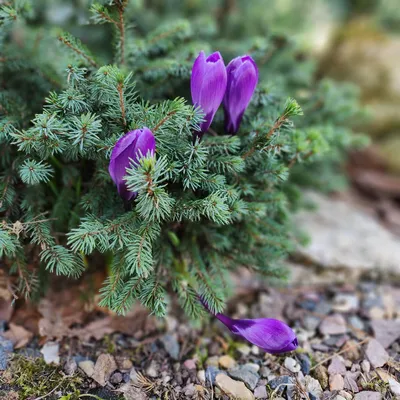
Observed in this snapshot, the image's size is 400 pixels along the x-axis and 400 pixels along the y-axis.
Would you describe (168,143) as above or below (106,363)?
above

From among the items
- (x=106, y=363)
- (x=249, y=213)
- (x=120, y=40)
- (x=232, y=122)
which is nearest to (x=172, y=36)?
(x=120, y=40)

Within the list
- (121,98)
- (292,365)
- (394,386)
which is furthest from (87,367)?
(394,386)

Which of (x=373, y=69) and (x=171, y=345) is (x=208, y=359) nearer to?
(x=171, y=345)

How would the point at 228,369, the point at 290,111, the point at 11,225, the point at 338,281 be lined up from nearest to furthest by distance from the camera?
the point at 290,111 → the point at 11,225 → the point at 228,369 → the point at 338,281

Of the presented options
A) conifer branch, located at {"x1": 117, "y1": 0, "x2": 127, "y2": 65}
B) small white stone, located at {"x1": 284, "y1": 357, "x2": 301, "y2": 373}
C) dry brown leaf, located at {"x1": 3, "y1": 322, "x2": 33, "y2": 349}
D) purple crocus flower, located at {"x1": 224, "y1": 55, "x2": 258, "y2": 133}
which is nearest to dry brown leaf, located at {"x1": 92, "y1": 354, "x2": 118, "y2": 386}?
dry brown leaf, located at {"x1": 3, "y1": 322, "x2": 33, "y2": 349}

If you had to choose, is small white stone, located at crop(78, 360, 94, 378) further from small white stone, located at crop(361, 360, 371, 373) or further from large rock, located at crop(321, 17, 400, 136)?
large rock, located at crop(321, 17, 400, 136)

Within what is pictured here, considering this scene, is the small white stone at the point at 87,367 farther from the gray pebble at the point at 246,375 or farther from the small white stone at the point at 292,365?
the small white stone at the point at 292,365

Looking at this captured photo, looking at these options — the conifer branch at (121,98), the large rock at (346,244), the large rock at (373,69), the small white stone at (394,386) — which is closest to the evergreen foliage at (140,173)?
the conifer branch at (121,98)

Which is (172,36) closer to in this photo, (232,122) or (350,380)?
(232,122)
